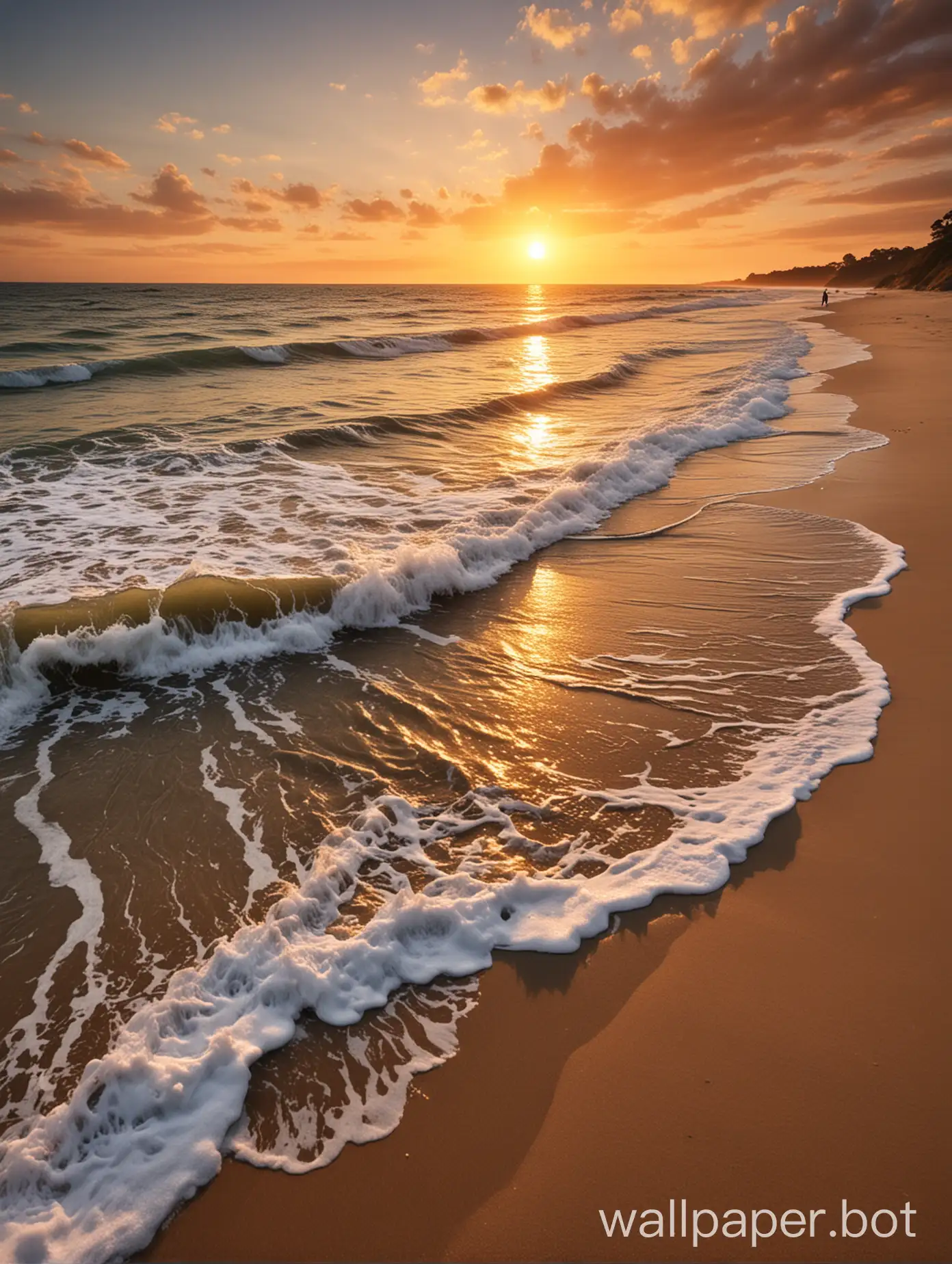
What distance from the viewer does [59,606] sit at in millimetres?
5895

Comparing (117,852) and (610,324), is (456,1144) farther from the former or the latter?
(610,324)

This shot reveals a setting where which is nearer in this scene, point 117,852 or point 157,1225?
point 157,1225

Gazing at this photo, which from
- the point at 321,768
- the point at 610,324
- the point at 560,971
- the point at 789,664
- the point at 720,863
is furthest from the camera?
the point at 610,324

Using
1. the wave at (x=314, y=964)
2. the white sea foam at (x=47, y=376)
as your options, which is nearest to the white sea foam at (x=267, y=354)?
the white sea foam at (x=47, y=376)

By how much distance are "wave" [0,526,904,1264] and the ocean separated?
11 millimetres

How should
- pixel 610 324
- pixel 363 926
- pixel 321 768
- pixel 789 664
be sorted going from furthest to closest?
pixel 610 324
pixel 789 664
pixel 321 768
pixel 363 926

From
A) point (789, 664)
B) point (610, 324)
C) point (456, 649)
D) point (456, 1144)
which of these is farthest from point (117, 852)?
point (610, 324)

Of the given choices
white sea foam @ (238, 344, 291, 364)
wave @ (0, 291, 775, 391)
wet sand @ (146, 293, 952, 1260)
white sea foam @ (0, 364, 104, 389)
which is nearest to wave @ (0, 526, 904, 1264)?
wet sand @ (146, 293, 952, 1260)

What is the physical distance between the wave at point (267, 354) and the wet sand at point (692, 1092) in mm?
20934

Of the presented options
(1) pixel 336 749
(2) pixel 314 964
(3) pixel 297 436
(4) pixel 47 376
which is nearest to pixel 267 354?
(4) pixel 47 376

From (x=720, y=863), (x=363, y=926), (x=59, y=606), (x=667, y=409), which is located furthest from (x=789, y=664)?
(x=667, y=409)

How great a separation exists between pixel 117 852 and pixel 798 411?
592 inches

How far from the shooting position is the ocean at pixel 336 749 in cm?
249

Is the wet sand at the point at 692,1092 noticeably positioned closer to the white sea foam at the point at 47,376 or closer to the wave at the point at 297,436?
the wave at the point at 297,436
